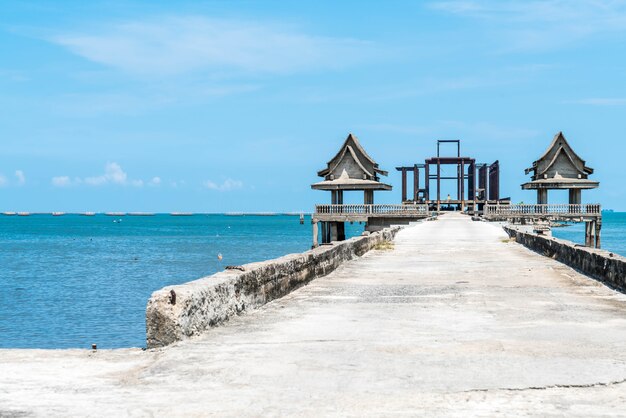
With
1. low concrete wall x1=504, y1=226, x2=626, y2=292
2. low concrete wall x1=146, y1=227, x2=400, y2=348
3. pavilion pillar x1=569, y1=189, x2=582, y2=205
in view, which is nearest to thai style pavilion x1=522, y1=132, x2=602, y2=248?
pavilion pillar x1=569, y1=189, x2=582, y2=205

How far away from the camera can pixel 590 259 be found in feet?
47.3

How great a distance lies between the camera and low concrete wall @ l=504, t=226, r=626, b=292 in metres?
12.3

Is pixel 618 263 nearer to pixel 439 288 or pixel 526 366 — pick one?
pixel 439 288

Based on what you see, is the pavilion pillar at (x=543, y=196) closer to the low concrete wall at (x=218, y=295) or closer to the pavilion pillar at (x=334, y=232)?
the pavilion pillar at (x=334, y=232)

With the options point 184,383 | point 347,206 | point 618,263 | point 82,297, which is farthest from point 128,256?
point 184,383

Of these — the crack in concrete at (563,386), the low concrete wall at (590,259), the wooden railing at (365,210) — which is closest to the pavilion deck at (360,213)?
the wooden railing at (365,210)

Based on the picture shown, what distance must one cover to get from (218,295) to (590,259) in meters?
Result: 8.33

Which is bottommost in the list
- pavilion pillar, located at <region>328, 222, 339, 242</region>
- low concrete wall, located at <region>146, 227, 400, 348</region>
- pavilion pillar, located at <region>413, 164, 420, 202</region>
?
pavilion pillar, located at <region>328, 222, 339, 242</region>

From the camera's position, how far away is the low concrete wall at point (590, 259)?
12.3 meters

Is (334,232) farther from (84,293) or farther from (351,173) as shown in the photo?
(84,293)

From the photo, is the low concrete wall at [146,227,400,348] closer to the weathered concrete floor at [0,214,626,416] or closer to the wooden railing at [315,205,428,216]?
the weathered concrete floor at [0,214,626,416]

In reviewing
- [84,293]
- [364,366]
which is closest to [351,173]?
[84,293]

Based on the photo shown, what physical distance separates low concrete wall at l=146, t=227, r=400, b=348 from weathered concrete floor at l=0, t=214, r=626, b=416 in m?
0.18

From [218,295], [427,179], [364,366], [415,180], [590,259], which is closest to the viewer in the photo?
[364,366]
